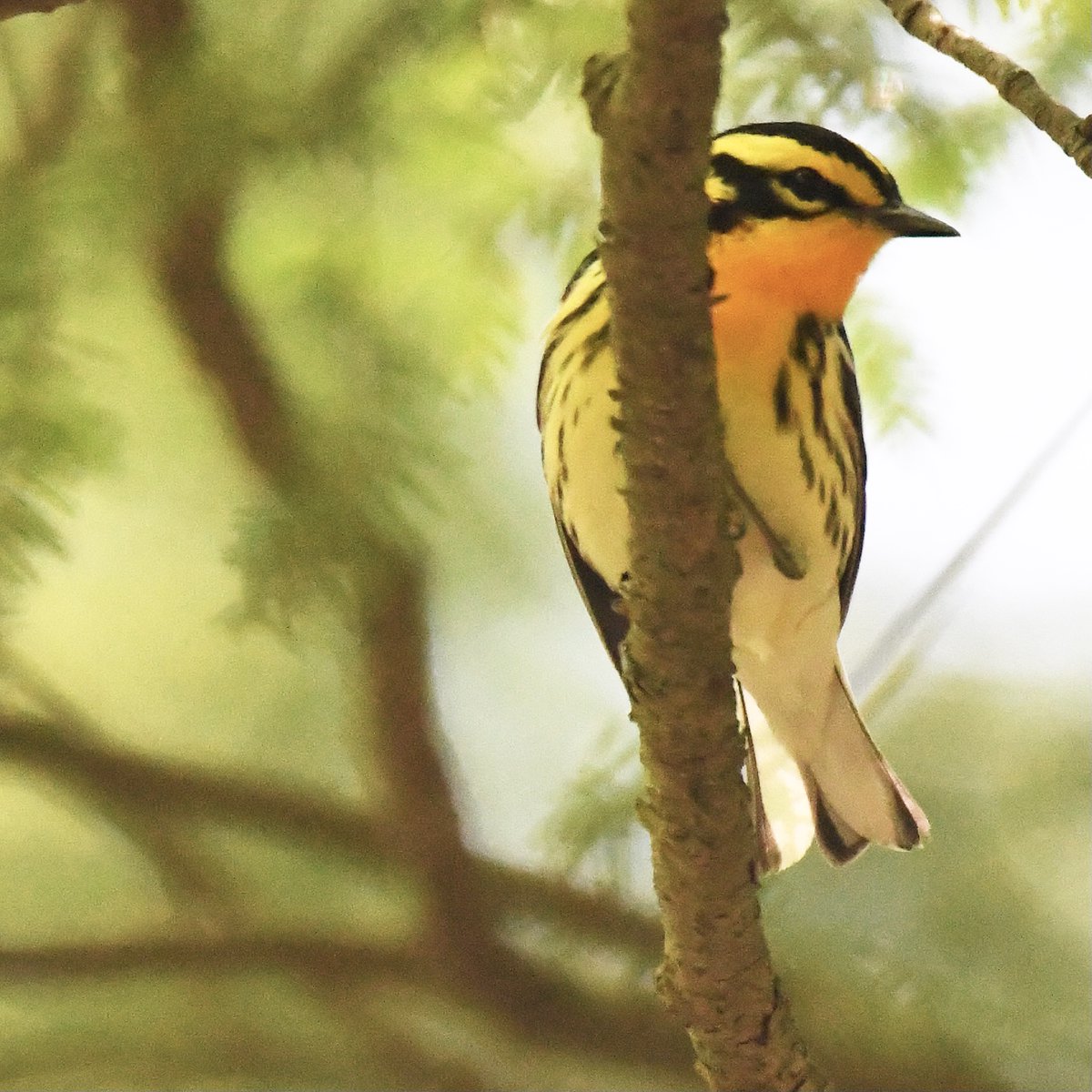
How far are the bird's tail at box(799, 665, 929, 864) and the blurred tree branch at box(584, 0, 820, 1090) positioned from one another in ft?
0.55

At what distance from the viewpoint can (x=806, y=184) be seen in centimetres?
79

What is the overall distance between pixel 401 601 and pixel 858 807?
33 centimetres

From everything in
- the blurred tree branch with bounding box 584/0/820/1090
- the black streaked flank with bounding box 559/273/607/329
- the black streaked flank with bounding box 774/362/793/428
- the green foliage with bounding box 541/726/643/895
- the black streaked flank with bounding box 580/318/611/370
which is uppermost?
the black streaked flank with bounding box 559/273/607/329

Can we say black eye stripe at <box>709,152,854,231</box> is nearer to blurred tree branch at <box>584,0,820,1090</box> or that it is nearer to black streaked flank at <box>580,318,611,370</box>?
black streaked flank at <box>580,318,611,370</box>

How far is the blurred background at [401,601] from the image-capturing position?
786 mm

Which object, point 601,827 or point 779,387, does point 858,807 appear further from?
point 779,387

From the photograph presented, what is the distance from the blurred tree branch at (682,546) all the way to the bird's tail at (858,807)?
0.17 m

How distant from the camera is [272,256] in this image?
824 millimetres

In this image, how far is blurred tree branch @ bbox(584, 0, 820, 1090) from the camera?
1.47 ft

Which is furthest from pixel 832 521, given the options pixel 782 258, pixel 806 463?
pixel 782 258

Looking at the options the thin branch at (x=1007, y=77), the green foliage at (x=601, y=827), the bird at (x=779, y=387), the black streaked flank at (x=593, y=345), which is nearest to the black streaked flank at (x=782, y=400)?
the bird at (x=779, y=387)

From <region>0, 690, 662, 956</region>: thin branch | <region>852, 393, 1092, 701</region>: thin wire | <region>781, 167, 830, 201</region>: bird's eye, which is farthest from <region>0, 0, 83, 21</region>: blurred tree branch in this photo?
<region>852, 393, 1092, 701</region>: thin wire

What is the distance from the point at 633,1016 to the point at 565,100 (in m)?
0.66

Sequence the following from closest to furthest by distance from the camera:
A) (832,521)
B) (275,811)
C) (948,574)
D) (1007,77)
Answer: (1007,77)
(832,521)
(275,811)
(948,574)
